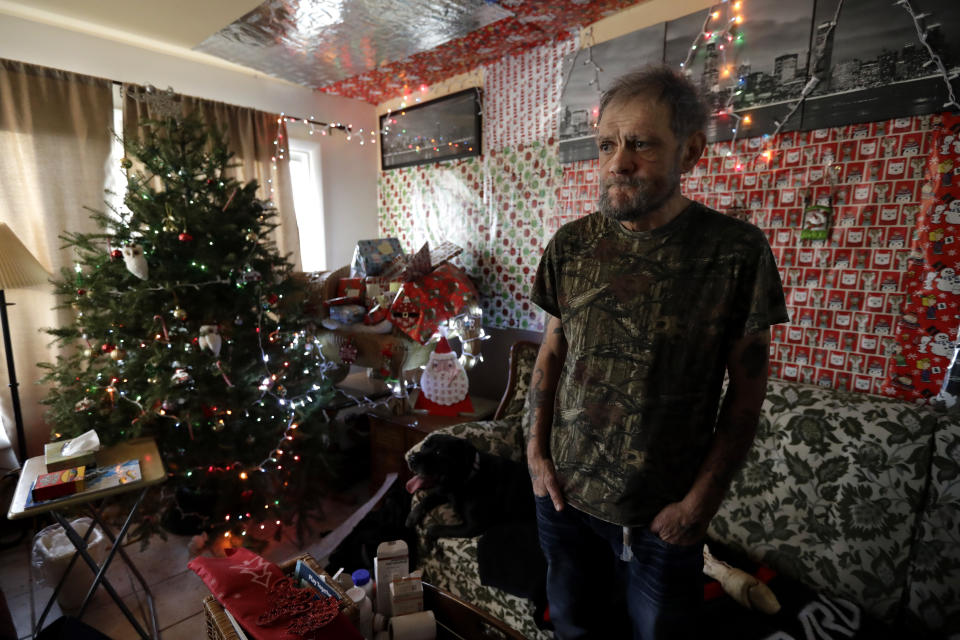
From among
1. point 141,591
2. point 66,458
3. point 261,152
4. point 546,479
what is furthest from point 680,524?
point 261,152

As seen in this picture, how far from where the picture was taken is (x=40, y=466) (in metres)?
1.66

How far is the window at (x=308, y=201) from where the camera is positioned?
3418 millimetres

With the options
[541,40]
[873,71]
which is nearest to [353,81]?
[541,40]

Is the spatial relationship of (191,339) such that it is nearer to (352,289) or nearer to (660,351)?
(352,289)

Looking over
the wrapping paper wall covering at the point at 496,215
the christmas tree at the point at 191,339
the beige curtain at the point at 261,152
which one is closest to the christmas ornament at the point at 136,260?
the christmas tree at the point at 191,339

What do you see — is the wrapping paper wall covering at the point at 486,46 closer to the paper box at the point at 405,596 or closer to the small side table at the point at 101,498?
the small side table at the point at 101,498

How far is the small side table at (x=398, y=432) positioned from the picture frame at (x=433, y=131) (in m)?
1.64

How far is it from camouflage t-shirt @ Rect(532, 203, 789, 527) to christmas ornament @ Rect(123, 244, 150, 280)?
1844 mm

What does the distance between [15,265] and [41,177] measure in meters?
0.61

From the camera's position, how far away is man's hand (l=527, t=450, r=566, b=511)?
1.05 metres

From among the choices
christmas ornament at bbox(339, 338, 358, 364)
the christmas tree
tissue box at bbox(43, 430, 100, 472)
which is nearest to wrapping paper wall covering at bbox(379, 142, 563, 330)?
christmas ornament at bbox(339, 338, 358, 364)

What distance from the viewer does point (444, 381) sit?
2.64m

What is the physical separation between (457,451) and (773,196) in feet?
5.29

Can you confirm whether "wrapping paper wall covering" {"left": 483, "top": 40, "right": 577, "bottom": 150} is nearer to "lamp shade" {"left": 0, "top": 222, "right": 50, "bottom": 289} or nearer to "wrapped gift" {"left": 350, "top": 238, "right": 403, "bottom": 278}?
"wrapped gift" {"left": 350, "top": 238, "right": 403, "bottom": 278}
